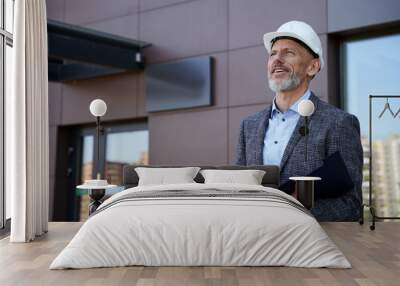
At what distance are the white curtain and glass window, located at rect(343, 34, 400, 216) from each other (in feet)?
11.8

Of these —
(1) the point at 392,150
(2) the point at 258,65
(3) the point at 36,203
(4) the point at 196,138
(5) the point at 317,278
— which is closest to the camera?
(5) the point at 317,278

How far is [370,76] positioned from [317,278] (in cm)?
382

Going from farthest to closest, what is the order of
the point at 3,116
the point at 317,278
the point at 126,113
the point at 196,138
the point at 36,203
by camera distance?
the point at 126,113
the point at 196,138
the point at 3,116
the point at 36,203
the point at 317,278

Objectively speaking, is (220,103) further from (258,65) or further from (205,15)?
(205,15)

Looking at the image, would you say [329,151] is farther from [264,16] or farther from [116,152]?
[116,152]

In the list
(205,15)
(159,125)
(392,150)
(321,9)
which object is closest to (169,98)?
(159,125)

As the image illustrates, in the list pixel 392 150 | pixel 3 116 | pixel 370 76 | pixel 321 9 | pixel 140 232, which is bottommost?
Result: pixel 140 232

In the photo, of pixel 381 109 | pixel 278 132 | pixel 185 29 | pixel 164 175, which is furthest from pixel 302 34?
pixel 185 29

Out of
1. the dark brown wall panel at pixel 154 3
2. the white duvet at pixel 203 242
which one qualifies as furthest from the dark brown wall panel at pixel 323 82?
the white duvet at pixel 203 242

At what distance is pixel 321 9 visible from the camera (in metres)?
5.97

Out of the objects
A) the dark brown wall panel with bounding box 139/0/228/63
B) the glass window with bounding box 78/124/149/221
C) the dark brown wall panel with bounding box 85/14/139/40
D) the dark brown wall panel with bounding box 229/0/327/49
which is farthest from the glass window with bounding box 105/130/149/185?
the dark brown wall panel with bounding box 229/0/327/49

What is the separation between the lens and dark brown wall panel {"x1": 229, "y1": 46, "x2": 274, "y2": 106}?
638cm

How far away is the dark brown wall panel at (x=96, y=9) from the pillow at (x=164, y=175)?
360cm

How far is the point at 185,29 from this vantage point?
23.2ft
